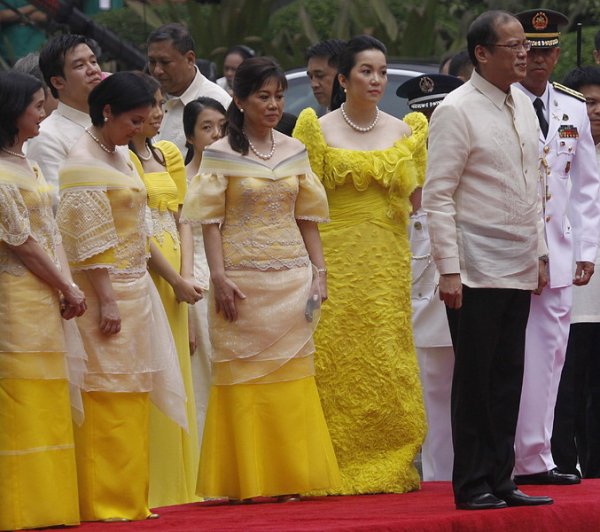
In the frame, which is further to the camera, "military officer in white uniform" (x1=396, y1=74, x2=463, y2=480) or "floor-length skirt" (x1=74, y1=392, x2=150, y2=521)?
"military officer in white uniform" (x1=396, y1=74, x2=463, y2=480)

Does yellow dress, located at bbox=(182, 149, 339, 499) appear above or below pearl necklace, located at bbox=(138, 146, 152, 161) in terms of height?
below

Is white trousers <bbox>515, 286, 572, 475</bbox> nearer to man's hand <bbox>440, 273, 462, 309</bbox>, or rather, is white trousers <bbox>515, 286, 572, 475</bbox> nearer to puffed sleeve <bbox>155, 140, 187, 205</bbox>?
man's hand <bbox>440, 273, 462, 309</bbox>

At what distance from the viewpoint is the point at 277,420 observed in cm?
732

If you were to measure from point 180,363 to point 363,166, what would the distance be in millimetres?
1213

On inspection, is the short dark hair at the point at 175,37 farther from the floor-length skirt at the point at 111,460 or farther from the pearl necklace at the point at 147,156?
the floor-length skirt at the point at 111,460

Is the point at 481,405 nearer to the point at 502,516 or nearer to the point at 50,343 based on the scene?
the point at 502,516

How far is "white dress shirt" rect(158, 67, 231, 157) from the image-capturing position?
9.22m

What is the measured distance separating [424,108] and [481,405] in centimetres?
227

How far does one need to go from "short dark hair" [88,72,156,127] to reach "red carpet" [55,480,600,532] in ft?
5.28

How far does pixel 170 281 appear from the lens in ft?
25.3

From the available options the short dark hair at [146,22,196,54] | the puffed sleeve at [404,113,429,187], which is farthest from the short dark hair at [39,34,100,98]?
the puffed sleeve at [404,113,429,187]

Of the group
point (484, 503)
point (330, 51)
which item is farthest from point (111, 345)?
point (330, 51)

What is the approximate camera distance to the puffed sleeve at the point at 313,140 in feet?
25.6

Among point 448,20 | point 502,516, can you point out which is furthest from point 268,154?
point 448,20
